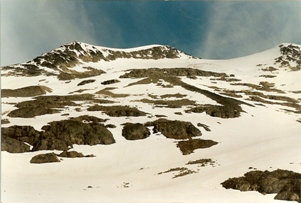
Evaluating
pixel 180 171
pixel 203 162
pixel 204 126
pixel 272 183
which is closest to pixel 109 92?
pixel 204 126

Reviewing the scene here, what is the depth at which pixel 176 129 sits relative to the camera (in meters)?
74.8

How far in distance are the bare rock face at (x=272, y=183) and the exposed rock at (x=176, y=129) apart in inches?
1127

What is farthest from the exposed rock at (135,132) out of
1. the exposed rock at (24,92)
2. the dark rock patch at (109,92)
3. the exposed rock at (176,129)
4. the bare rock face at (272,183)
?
the exposed rock at (24,92)

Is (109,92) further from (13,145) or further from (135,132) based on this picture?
(13,145)

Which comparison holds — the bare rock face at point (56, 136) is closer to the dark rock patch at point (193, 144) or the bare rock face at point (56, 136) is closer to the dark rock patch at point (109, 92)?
the dark rock patch at point (193, 144)

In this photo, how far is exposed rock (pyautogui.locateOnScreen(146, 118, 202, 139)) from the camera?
7325 cm

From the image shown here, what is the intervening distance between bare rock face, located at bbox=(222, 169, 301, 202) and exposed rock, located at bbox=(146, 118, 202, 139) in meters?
28.6

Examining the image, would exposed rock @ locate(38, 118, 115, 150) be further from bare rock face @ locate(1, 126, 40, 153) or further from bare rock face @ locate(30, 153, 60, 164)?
bare rock face @ locate(30, 153, 60, 164)

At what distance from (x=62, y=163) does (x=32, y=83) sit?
119146mm

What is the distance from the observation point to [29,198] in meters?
34.6

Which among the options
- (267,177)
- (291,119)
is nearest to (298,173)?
(267,177)

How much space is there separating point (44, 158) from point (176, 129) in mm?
26359

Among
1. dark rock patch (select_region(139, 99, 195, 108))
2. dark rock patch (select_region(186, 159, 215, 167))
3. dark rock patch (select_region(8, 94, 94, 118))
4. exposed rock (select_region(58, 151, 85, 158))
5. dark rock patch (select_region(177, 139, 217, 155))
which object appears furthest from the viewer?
dark rock patch (select_region(139, 99, 195, 108))

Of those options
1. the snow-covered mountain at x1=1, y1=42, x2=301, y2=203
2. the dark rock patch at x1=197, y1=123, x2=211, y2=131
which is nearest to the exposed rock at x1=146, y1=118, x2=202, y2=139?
the snow-covered mountain at x1=1, y1=42, x2=301, y2=203
